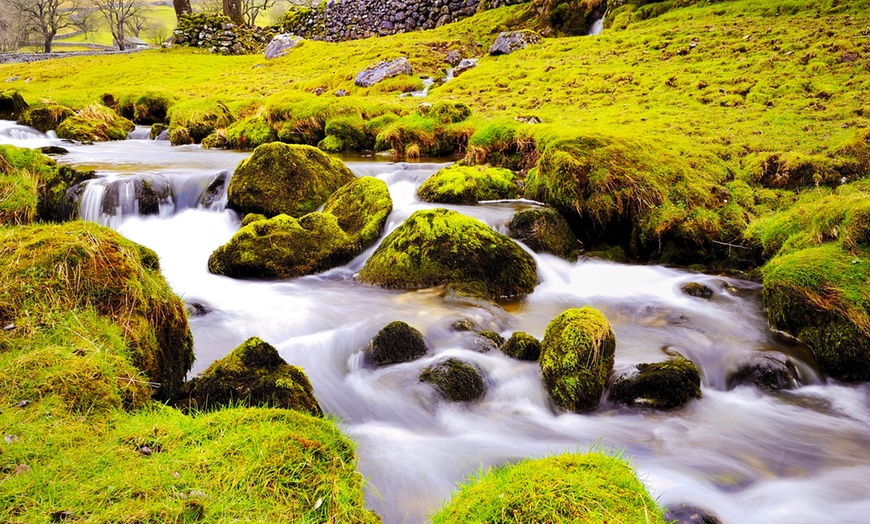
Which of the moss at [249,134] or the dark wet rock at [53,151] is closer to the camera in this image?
the dark wet rock at [53,151]

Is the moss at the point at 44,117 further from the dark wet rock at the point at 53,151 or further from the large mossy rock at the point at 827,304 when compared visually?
the large mossy rock at the point at 827,304

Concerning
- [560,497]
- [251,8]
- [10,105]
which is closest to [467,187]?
[560,497]

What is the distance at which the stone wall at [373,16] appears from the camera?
3362cm

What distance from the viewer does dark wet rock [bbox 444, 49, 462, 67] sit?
2541 cm

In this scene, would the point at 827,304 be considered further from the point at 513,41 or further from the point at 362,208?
the point at 513,41

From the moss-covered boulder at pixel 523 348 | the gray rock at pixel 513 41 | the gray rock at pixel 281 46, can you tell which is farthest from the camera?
the gray rock at pixel 281 46

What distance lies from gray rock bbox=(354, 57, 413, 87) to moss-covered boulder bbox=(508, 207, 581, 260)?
15.1 meters

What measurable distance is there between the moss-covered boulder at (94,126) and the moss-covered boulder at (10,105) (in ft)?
7.01

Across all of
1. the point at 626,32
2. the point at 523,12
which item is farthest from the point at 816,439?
the point at 523,12

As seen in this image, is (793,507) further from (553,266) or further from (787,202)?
(787,202)

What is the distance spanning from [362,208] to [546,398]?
578 cm

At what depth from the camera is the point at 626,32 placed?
21.5 m

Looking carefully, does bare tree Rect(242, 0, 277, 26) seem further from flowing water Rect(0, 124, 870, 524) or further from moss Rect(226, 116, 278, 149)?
flowing water Rect(0, 124, 870, 524)

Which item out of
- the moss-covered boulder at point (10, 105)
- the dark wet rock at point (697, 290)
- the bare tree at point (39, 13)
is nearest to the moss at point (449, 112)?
the dark wet rock at point (697, 290)
